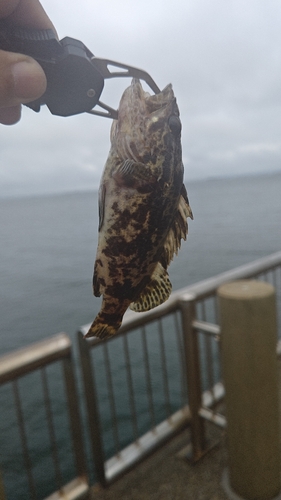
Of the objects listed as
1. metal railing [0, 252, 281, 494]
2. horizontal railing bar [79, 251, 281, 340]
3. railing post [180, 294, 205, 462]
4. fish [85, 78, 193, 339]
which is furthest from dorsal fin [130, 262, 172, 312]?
railing post [180, 294, 205, 462]

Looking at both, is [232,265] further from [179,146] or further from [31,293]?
[179,146]

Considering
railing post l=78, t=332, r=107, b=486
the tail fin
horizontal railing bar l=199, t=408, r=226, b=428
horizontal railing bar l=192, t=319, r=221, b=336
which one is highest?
the tail fin

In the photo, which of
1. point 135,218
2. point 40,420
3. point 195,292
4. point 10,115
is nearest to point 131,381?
point 195,292

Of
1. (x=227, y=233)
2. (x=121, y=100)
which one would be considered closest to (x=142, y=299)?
(x=121, y=100)

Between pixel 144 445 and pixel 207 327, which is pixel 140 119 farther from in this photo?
pixel 144 445

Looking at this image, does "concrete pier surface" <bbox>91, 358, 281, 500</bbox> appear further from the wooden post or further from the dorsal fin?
the dorsal fin

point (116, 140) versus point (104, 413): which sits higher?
point (116, 140)

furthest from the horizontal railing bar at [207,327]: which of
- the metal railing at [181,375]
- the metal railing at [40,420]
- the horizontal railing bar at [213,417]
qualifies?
the metal railing at [40,420]
